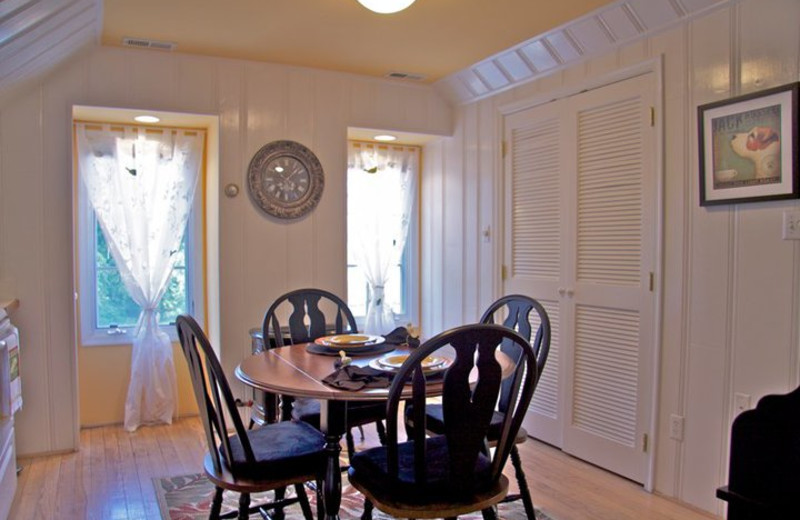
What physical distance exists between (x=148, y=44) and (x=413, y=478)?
283cm

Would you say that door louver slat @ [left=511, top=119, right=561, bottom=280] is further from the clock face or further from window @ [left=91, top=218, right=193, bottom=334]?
window @ [left=91, top=218, right=193, bottom=334]

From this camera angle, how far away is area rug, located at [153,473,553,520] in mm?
2551

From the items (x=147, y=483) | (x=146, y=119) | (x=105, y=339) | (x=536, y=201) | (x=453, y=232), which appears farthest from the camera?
(x=453, y=232)

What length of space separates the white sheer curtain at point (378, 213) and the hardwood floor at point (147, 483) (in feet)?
3.81

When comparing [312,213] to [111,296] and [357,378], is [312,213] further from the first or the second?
[357,378]

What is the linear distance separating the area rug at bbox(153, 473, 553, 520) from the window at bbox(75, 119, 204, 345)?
1362 millimetres

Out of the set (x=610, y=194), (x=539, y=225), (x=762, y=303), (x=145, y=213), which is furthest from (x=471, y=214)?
(x=145, y=213)

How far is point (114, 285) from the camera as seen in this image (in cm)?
392

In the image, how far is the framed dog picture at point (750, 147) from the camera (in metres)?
2.25

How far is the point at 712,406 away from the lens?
2.56m

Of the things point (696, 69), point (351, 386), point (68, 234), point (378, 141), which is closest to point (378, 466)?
point (351, 386)

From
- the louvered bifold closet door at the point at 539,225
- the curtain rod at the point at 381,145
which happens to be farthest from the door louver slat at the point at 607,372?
the curtain rod at the point at 381,145

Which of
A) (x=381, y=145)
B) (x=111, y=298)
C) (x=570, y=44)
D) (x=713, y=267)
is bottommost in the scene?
(x=111, y=298)

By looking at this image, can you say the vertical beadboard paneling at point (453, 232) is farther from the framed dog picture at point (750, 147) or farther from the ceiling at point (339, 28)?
the framed dog picture at point (750, 147)
